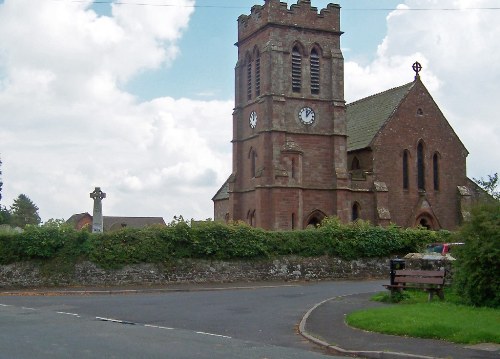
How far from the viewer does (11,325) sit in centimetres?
1453

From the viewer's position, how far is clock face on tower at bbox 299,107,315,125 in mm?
45188

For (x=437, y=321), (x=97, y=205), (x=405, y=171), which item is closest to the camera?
(x=437, y=321)

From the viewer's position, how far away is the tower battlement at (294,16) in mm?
44812

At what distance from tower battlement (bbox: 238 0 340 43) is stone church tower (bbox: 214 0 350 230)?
64 millimetres

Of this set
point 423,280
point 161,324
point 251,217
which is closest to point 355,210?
point 251,217

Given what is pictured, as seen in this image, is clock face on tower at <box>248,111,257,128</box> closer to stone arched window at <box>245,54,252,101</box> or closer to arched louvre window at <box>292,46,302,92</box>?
stone arched window at <box>245,54,252,101</box>

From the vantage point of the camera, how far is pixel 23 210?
116938mm

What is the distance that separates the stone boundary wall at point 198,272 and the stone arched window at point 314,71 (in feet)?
55.9

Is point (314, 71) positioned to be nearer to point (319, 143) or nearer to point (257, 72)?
point (257, 72)

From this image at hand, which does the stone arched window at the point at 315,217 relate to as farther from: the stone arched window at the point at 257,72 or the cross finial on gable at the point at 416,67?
the cross finial on gable at the point at 416,67

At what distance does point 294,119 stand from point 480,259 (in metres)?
29.9

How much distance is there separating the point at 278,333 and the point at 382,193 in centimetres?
3260

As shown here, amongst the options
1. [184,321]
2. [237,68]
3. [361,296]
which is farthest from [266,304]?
[237,68]

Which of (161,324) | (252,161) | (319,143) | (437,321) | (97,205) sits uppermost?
(319,143)
